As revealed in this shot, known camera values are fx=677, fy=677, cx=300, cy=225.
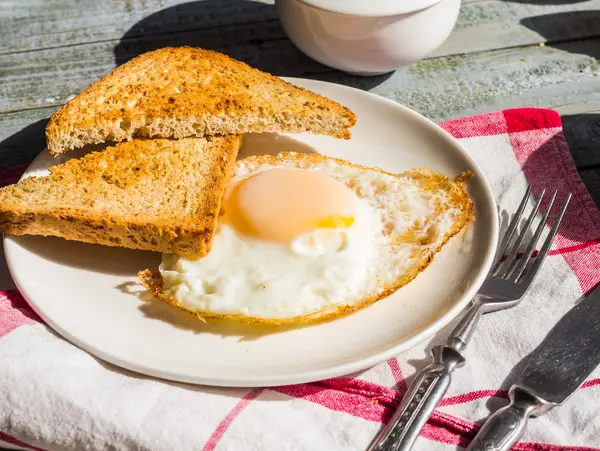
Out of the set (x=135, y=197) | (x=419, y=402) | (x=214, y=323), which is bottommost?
(x=419, y=402)

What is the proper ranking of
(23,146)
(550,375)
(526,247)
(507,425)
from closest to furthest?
(507,425) → (550,375) → (526,247) → (23,146)

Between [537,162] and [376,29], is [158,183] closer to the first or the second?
[376,29]

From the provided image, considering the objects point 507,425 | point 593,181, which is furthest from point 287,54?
point 507,425

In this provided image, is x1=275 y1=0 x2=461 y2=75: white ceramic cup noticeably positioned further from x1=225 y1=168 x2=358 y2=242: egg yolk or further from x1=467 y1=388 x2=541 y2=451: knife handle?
x1=467 y1=388 x2=541 y2=451: knife handle

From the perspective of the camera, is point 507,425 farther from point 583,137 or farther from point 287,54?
point 287,54

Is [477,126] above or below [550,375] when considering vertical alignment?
above

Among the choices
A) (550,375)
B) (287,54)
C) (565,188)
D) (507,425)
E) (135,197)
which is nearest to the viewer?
(507,425)
